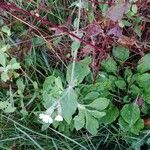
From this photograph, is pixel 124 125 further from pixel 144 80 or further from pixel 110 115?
pixel 144 80

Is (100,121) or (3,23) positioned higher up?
(3,23)

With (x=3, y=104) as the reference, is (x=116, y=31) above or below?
above

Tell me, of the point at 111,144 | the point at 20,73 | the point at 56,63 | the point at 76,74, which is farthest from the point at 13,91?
the point at 111,144

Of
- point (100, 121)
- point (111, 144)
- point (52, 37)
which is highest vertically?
point (52, 37)

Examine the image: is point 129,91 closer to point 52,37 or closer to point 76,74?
point 76,74

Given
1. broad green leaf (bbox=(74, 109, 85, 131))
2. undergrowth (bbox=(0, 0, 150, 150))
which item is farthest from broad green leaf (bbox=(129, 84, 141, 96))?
broad green leaf (bbox=(74, 109, 85, 131))

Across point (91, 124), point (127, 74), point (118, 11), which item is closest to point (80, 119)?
point (91, 124)

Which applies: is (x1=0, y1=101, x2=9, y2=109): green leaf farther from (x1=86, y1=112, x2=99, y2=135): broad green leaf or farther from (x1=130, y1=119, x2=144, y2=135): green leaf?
(x1=130, y1=119, x2=144, y2=135): green leaf
